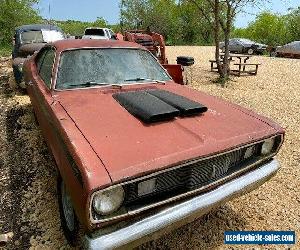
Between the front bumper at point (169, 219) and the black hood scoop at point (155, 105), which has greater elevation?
the black hood scoop at point (155, 105)

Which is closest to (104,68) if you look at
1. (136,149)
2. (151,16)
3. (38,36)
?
(136,149)

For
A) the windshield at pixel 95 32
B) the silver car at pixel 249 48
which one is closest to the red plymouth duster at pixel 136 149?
the windshield at pixel 95 32

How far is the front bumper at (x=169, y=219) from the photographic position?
207cm

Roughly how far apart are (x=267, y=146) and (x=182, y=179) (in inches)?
44.6

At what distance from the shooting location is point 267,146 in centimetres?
307

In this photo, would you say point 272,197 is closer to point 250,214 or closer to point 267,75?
point 250,214

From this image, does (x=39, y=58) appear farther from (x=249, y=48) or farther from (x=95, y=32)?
(x=249, y=48)

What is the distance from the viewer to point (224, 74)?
32.7 ft

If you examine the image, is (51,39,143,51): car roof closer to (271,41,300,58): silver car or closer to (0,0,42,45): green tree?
(271,41,300,58): silver car

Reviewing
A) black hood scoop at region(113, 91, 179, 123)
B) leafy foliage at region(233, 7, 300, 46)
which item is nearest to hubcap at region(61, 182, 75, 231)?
black hood scoop at region(113, 91, 179, 123)

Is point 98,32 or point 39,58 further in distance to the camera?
point 98,32

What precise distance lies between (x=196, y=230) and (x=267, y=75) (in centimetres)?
1007

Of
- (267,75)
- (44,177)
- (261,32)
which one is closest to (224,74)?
(267,75)

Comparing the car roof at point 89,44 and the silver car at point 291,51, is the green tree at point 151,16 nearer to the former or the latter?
the silver car at point 291,51
